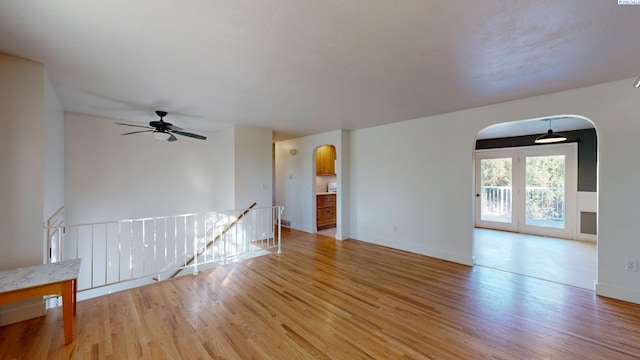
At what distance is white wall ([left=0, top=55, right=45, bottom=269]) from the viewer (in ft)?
7.55

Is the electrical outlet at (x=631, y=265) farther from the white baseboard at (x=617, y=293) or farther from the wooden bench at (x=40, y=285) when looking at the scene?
the wooden bench at (x=40, y=285)

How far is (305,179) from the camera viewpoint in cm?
642

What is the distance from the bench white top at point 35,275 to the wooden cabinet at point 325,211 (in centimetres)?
480

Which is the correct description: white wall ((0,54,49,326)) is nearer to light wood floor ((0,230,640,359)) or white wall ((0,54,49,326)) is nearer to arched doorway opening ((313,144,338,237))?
light wood floor ((0,230,640,359))

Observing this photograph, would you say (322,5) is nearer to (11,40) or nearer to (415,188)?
(11,40)

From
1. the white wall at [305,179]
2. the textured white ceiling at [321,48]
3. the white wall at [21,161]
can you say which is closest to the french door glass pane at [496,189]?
the textured white ceiling at [321,48]

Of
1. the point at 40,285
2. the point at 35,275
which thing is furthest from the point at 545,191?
the point at 35,275

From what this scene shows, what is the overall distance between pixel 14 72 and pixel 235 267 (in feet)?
10.6

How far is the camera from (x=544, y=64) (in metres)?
2.34

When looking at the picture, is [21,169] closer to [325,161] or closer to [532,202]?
[325,161]

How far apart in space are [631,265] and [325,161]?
5.86 m

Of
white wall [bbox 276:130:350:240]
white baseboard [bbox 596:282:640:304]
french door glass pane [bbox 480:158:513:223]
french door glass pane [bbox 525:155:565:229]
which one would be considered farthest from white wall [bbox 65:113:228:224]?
french door glass pane [bbox 525:155:565:229]

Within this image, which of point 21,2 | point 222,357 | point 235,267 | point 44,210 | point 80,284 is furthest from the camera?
point 80,284

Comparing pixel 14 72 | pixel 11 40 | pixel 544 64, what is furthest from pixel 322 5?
pixel 14 72
